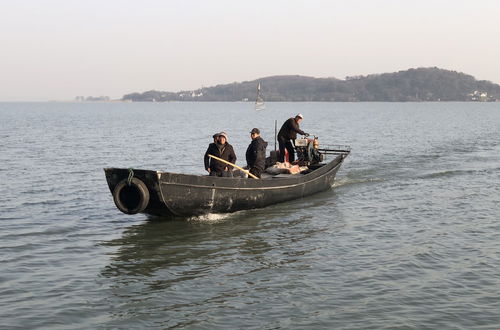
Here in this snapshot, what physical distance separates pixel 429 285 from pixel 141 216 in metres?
9.01

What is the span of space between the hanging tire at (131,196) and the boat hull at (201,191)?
0.25 ft

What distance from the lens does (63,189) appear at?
22359 mm

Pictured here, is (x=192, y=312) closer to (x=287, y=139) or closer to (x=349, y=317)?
(x=349, y=317)

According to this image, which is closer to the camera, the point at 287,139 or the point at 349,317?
the point at 349,317

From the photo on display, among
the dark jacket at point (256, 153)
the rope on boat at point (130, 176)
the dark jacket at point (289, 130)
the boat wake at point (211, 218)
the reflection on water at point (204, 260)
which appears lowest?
the reflection on water at point (204, 260)

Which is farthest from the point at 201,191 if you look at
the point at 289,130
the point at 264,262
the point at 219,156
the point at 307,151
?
the point at 307,151

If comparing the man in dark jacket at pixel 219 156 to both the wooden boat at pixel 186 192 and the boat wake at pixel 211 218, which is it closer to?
the wooden boat at pixel 186 192

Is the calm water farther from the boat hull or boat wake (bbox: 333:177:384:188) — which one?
boat wake (bbox: 333:177:384:188)

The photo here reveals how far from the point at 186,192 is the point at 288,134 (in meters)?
7.42

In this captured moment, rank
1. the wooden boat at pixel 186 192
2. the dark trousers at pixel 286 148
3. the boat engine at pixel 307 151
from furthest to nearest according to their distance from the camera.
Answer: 1. the boat engine at pixel 307 151
2. the dark trousers at pixel 286 148
3. the wooden boat at pixel 186 192

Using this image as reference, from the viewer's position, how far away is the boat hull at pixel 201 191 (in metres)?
14.6

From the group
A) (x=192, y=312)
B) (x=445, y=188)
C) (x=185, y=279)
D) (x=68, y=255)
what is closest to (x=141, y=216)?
(x=68, y=255)

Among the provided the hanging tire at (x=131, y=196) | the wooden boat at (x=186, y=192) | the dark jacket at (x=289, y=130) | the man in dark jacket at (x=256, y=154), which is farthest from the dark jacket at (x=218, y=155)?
the dark jacket at (x=289, y=130)

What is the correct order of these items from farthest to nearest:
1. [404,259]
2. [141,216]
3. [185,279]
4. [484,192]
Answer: [484,192] → [141,216] → [404,259] → [185,279]
